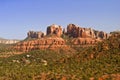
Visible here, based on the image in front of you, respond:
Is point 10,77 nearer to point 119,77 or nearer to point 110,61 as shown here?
point 110,61

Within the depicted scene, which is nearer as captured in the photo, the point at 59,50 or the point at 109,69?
the point at 109,69

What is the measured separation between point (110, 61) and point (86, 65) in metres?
6.57

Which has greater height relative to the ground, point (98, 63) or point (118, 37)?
point (118, 37)

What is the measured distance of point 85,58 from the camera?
96.8 m

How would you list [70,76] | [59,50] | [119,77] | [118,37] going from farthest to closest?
[59,50] → [118,37] → [70,76] → [119,77]

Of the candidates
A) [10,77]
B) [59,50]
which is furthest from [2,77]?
[59,50]

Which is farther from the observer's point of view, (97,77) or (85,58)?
(85,58)

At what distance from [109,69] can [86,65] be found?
9277 mm

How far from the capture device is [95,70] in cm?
8281

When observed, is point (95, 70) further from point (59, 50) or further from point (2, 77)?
point (59, 50)

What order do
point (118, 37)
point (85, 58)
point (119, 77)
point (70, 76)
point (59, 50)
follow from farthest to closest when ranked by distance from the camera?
1. point (59, 50)
2. point (118, 37)
3. point (85, 58)
4. point (70, 76)
5. point (119, 77)

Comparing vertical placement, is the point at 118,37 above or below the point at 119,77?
above

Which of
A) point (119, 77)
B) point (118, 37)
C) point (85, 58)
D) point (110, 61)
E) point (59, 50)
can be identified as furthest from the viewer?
point (59, 50)

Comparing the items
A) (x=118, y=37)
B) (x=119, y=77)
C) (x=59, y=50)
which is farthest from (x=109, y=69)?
(x=59, y=50)
